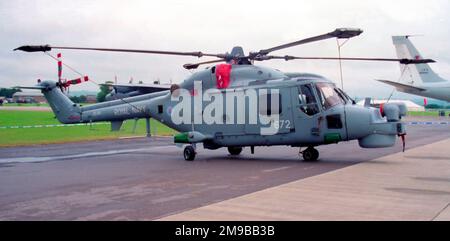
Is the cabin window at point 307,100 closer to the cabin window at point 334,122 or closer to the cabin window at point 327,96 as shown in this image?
the cabin window at point 327,96

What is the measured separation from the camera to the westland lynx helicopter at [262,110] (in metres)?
13.8

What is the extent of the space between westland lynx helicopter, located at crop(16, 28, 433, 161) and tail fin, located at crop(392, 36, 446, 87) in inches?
1074

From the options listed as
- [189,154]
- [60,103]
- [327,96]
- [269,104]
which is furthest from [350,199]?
[60,103]

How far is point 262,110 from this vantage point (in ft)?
49.3

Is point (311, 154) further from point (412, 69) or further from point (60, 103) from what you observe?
point (412, 69)

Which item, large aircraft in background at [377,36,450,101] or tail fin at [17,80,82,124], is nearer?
tail fin at [17,80,82,124]

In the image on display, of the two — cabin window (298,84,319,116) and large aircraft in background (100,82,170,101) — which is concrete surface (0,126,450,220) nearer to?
cabin window (298,84,319,116)

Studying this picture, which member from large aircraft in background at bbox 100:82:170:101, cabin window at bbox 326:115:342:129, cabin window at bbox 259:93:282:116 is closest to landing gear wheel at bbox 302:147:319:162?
cabin window at bbox 326:115:342:129

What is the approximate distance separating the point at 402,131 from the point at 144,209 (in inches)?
341

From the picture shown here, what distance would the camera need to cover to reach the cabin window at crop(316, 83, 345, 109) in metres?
14.1

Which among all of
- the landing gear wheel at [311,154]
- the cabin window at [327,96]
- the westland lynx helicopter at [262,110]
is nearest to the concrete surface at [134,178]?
the landing gear wheel at [311,154]
